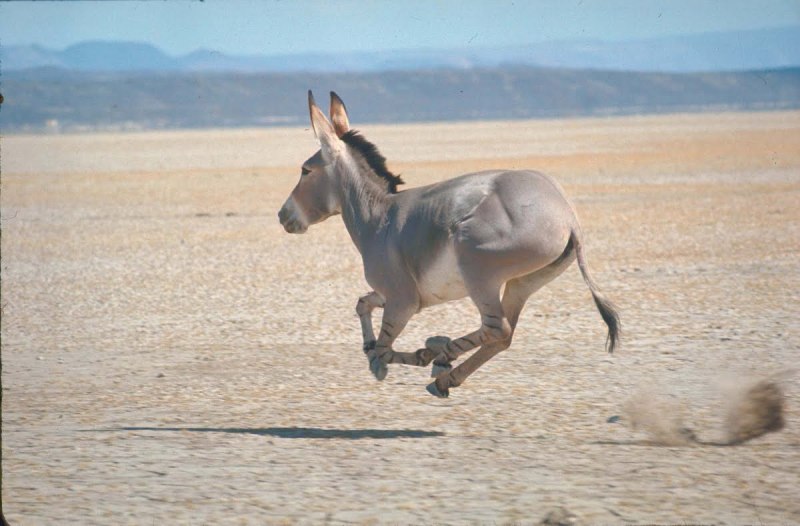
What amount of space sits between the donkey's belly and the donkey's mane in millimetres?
1197

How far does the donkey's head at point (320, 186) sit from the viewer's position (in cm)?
980

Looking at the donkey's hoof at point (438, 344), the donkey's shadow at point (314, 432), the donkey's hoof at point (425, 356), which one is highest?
the donkey's hoof at point (438, 344)

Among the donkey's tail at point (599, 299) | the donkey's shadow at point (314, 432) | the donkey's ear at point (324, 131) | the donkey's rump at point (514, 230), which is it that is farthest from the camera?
the donkey's ear at point (324, 131)

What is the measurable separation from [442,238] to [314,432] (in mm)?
1787

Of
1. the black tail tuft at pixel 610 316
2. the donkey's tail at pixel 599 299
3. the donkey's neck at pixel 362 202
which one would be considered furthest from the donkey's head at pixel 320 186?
the black tail tuft at pixel 610 316

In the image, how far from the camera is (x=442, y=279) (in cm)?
875

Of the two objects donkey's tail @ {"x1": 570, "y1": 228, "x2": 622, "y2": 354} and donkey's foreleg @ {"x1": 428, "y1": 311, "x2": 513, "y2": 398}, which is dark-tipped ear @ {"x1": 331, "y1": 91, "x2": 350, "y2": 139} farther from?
donkey's tail @ {"x1": 570, "y1": 228, "x2": 622, "y2": 354}

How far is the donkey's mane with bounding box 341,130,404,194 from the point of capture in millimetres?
9797

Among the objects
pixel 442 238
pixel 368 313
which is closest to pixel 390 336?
pixel 368 313

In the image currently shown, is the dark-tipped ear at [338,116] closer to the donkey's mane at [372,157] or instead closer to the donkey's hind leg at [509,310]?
the donkey's mane at [372,157]

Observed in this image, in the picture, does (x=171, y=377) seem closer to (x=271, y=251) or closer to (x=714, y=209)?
(x=271, y=251)

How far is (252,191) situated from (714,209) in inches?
648

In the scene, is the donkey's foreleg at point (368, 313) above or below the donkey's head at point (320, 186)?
below

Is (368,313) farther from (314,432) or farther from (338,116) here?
(338,116)
